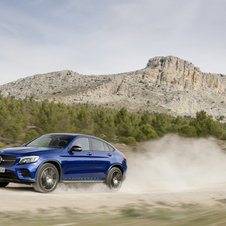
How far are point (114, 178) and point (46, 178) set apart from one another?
7.91 feet

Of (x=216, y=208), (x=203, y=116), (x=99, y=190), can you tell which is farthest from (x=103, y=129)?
(x=216, y=208)

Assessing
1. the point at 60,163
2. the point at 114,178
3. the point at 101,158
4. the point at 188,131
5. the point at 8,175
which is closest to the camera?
the point at 8,175

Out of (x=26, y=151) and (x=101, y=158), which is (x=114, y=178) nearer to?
(x=101, y=158)

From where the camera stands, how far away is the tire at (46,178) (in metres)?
6.73

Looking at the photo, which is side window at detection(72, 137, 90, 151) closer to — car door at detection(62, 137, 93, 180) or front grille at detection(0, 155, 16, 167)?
car door at detection(62, 137, 93, 180)

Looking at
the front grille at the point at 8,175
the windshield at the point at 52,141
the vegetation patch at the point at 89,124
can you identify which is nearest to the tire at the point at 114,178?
the windshield at the point at 52,141

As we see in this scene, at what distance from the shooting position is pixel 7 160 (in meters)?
6.75

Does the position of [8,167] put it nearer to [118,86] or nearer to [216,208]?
[216,208]

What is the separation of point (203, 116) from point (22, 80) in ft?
497

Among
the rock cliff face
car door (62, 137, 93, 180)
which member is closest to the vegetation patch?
car door (62, 137, 93, 180)

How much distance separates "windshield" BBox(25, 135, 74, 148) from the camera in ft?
25.0

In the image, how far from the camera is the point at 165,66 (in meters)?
168

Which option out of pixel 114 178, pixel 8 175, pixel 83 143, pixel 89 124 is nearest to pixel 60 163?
pixel 83 143

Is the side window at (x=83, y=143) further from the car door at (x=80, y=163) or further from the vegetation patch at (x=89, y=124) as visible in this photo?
the vegetation patch at (x=89, y=124)
